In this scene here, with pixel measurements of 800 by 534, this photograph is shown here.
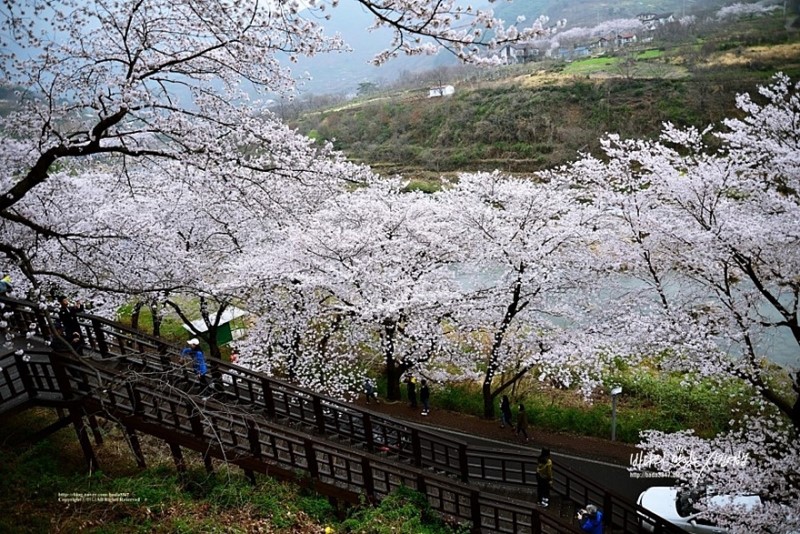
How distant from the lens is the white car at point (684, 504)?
9375 mm

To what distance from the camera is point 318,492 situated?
7.66 m

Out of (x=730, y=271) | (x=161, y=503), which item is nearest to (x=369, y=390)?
(x=161, y=503)

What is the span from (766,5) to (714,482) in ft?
111

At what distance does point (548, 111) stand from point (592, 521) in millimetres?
55157

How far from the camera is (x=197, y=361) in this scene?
27.2 ft

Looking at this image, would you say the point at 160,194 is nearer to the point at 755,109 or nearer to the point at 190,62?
the point at 190,62

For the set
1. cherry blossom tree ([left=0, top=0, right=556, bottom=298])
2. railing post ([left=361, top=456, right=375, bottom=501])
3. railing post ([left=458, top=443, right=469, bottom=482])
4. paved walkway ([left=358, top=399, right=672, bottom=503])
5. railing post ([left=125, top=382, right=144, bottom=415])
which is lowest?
paved walkway ([left=358, top=399, right=672, bottom=503])

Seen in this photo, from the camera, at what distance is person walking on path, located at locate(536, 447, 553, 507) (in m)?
8.71

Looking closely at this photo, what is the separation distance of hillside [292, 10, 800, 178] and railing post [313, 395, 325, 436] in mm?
40010

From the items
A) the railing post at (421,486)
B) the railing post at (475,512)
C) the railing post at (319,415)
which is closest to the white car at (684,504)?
the railing post at (475,512)

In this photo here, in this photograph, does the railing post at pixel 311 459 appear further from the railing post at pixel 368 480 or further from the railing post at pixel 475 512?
the railing post at pixel 475 512

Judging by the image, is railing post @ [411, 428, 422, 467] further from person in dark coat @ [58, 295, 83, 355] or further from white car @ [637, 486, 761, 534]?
person in dark coat @ [58, 295, 83, 355]

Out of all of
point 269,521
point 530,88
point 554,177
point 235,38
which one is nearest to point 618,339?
point 554,177

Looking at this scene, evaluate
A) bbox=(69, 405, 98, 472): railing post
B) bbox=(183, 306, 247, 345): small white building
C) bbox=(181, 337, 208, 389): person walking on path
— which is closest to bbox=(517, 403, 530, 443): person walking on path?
bbox=(181, 337, 208, 389): person walking on path
